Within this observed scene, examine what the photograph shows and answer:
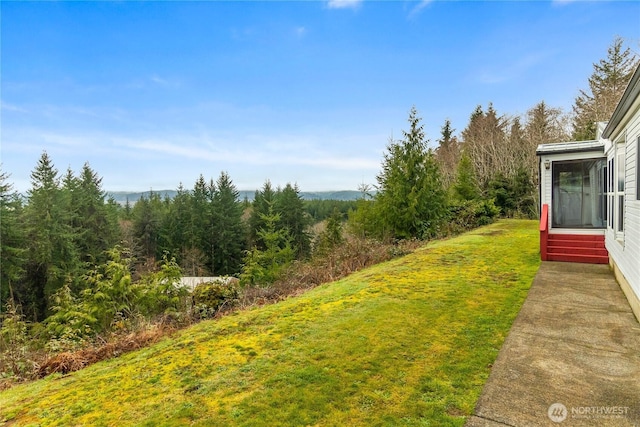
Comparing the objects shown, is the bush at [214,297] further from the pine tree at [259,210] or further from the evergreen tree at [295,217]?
the evergreen tree at [295,217]

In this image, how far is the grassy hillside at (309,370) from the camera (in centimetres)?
279

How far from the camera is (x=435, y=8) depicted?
11.7 m

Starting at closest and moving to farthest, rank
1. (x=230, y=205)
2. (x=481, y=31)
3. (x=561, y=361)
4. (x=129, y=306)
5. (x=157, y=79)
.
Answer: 1. (x=561, y=361)
2. (x=129, y=306)
3. (x=481, y=31)
4. (x=157, y=79)
5. (x=230, y=205)

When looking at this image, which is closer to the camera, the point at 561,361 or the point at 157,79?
the point at 561,361

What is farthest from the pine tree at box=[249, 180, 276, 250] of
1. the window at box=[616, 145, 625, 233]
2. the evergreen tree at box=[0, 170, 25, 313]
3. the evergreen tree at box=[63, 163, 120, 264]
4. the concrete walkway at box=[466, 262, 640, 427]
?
the concrete walkway at box=[466, 262, 640, 427]

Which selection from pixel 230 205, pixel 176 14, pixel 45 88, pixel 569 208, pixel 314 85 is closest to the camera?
pixel 569 208

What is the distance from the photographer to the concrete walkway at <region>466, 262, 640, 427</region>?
2.66 metres

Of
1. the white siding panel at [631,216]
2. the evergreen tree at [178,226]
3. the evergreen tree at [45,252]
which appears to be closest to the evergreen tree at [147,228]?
the evergreen tree at [178,226]

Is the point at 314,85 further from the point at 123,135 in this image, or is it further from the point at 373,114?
the point at 123,135

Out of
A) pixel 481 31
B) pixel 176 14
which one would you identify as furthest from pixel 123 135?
pixel 481 31

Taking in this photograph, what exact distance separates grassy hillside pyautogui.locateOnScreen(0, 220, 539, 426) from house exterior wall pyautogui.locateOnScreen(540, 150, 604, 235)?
13.9 feet

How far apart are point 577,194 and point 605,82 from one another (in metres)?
22.6

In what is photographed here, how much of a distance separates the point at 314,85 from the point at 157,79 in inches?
294

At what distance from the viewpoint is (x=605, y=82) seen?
79.1 feet
